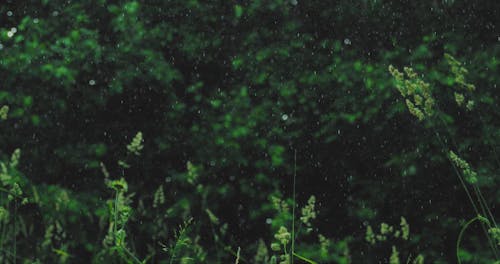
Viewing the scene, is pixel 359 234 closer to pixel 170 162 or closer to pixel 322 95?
pixel 322 95

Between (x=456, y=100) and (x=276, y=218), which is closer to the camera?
(x=456, y=100)

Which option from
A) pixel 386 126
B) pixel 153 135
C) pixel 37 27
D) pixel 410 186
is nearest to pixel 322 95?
pixel 386 126

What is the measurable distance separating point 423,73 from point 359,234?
0.80 m

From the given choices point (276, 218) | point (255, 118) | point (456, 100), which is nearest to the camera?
point (456, 100)

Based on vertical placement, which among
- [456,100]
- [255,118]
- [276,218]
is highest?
[255,118]

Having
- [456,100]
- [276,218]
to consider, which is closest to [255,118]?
[276,218]

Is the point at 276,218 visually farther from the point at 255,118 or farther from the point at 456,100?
the point at 456,100

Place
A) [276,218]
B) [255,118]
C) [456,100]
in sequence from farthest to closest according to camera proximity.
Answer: [255,118]
[276,218]
[456,100]

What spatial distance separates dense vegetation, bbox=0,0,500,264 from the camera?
349cm

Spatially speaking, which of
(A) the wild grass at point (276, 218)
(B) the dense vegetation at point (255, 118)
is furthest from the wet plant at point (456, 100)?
(B) the dense vegetation at point (255, 118)

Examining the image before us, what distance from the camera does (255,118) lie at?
364 cm

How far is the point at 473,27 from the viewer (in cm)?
368

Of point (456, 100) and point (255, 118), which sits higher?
point (255, 118)

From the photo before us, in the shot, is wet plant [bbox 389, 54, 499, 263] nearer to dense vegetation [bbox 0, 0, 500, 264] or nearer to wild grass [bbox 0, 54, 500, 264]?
wild grass [bbox 0, 54, 500, 264]
